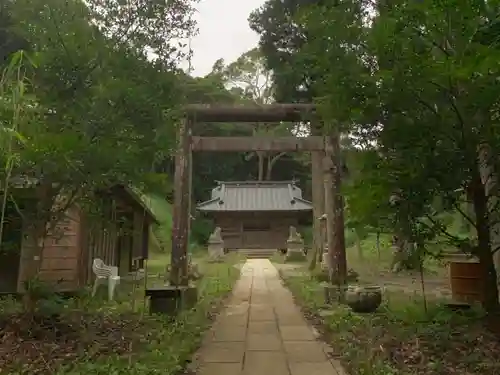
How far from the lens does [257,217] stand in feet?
83.7

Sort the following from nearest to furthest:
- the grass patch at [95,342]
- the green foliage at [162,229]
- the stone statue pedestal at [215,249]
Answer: the grass patch at [95,342] → the stone statue pedestal at [215,249] → the green foliage at [162,229]

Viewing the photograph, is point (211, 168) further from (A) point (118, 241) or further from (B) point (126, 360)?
(B) point (126, 360)

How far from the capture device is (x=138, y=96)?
4.38 m

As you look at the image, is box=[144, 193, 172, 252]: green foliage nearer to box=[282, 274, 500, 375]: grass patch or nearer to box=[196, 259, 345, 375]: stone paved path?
box=[196, 259, 345, 375]: stone paved path

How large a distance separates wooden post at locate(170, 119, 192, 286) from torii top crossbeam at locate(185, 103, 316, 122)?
0.32m

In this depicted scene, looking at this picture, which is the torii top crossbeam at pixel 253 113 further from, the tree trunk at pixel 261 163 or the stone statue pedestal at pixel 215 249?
the tree trunk at pixel 261 163

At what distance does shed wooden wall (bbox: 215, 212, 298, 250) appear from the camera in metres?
24.9

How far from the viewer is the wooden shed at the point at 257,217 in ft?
81.5

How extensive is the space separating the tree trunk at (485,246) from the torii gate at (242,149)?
9.19ft

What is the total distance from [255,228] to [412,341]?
21462 millimetres

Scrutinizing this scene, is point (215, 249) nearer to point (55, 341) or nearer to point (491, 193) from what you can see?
point (55, 341)

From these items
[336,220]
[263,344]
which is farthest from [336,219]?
[263,344]

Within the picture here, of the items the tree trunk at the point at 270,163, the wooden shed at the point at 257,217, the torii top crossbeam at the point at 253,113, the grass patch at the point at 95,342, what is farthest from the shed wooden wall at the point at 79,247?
the tree trunk at the point at 270,163

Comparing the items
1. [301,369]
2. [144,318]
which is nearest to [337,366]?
[301,369]
